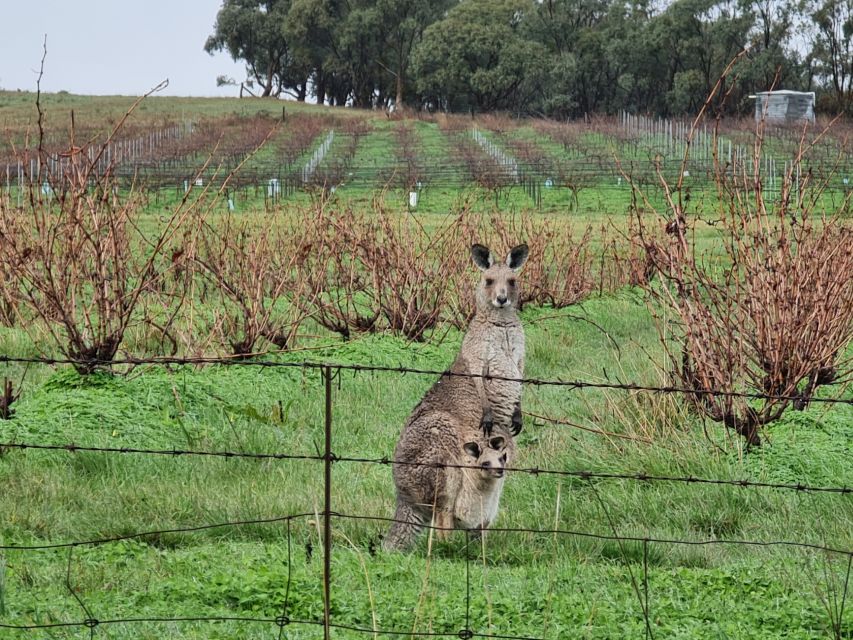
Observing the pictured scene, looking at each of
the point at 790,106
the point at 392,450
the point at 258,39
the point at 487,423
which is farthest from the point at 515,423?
the point at 258,39

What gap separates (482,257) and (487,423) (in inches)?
68.0

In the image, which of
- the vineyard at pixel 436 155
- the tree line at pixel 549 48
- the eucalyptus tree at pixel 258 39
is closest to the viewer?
the vineyard at pixel 436 155

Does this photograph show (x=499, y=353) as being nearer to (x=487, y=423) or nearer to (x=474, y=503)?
(x=487, y=423)

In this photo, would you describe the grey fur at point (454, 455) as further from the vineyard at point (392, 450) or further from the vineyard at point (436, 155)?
the vineyard at point (436, 155)

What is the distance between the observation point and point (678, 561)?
6.00 metres

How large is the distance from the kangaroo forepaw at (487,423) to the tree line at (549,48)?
200ft

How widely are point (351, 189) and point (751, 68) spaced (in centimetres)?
3562

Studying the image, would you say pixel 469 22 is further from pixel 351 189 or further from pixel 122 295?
pixel 122 295

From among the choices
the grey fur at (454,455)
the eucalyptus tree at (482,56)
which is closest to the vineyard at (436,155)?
the eucalyptus tree at (482,56)

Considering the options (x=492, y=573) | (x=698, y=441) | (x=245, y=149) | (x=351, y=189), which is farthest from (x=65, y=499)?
(x=245, y=149)

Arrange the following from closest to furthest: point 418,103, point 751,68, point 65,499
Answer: point 65,499
point 751,68
point 418,103

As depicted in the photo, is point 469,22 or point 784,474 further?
point 469,22

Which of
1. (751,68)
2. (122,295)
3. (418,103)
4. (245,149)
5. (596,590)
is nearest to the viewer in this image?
(596,590)

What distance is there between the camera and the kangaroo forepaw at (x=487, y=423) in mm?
6348
